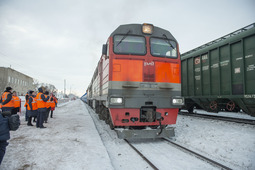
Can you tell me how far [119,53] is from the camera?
5.07 meters

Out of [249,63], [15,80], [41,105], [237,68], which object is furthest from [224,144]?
[15,80]

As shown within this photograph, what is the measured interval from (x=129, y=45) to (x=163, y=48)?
115 centimetres

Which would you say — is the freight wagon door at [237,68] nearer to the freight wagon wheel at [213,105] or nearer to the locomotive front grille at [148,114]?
the freight wagon wheel at [213,105]

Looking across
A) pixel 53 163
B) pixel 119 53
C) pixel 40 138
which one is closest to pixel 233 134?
pixel 119 53

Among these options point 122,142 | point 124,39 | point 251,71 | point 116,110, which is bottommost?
point 122,142

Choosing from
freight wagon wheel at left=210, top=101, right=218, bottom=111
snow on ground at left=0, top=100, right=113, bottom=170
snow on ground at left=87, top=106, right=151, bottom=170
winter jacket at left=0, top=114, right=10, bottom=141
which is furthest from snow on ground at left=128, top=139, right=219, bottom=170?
freight wagon wheel at left=210, top=101, right=218, bottom=111

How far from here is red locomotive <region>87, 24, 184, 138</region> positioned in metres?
4.88

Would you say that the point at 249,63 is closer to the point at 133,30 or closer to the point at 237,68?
the point at 237,68

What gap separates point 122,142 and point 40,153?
7.40 feet

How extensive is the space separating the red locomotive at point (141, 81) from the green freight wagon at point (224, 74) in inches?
144

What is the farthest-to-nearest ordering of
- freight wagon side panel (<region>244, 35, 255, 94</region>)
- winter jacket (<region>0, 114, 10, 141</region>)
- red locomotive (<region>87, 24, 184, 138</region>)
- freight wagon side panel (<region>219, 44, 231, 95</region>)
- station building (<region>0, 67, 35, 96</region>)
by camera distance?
station building (<region>0, 67, 35, 96</region>)
freight wagon side panel (<region>219, 44, 231, 95</region>)
freight wagon side panel (<region>244, 35, 255, 94</region>)
red locomotive (<region>87, 24, 184, 138</region>)
winter jacket (<region>0, 114, 10, 141</region>)

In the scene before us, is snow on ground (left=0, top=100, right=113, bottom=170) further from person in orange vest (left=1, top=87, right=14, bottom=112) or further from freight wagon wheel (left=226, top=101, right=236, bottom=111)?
freight wagon wheel (left=226, top=101, right=236, bottom=111)

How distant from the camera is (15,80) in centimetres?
4359

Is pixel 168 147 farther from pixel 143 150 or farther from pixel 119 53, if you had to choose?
pixel 119 53
